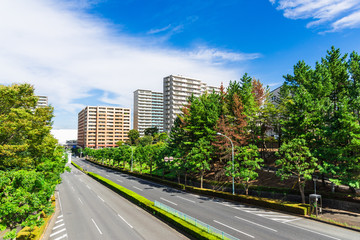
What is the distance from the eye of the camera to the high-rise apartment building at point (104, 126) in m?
149

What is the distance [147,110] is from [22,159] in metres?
130

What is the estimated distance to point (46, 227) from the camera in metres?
20.3

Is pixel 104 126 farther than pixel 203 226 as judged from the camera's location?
Yes

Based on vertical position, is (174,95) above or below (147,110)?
above

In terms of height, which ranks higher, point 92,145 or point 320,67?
point 320,67

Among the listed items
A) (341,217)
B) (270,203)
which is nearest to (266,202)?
(270,203)

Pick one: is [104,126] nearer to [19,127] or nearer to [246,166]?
[19,127]

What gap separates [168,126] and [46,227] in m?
102

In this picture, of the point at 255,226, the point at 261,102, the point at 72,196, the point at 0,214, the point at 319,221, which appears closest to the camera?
the point at 0,214

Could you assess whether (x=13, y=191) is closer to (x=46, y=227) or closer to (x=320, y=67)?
(x=46, y=227)

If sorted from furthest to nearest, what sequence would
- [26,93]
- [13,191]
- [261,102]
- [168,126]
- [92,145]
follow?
[92,145]
[168,126]
[261,102]
[26,93]
[13,191]

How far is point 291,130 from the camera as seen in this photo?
1089 inches

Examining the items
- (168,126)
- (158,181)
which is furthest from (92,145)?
(158,181)

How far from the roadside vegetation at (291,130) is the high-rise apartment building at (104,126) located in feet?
340
